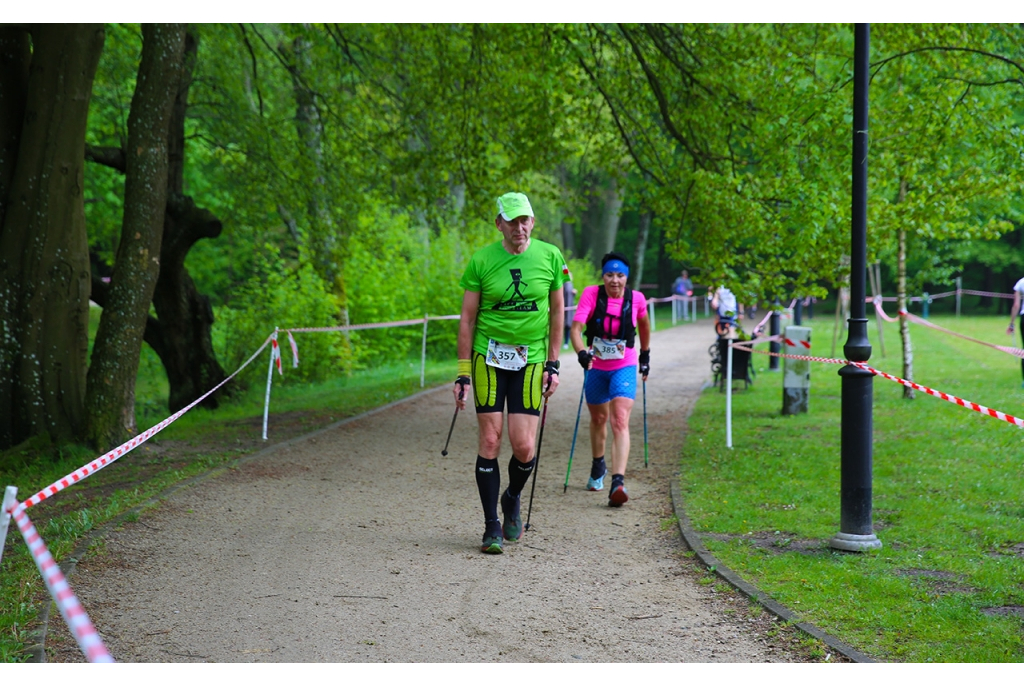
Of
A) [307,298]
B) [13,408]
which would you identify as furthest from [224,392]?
[13,408]

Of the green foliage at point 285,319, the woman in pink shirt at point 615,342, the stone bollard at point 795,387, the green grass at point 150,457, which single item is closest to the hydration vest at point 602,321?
the woman in pink shirt at point 615,342

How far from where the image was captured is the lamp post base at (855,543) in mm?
6422

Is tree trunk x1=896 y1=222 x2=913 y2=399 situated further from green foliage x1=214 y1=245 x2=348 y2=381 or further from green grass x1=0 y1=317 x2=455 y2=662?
green foliage x1=214 y1=245 x2=348 y2=381

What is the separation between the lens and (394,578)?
19.3 ft

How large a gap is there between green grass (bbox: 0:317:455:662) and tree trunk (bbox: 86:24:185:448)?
0.56 m

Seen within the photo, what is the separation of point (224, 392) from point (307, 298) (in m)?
3.11

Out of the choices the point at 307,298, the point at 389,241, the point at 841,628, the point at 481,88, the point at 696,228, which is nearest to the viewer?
the point at 841,628

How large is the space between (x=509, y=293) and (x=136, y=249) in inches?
217

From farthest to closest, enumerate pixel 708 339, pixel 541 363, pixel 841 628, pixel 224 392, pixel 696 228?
1. pixel 708 339
2. pixel 224 392
3. pixel 696 228
4. pixel 541 363
5. pixel 841 628

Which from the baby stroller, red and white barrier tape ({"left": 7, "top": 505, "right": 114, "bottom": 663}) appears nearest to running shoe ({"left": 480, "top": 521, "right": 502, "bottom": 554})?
red and white barrier tape ({"left": 7, "top": 505, "right": 114, "bottom": 663})

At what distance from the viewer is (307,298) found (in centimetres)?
1767

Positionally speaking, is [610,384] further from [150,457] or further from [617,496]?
[150,457]

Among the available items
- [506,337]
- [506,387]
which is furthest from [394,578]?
[506,337]

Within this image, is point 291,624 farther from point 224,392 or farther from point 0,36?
point 224,392
